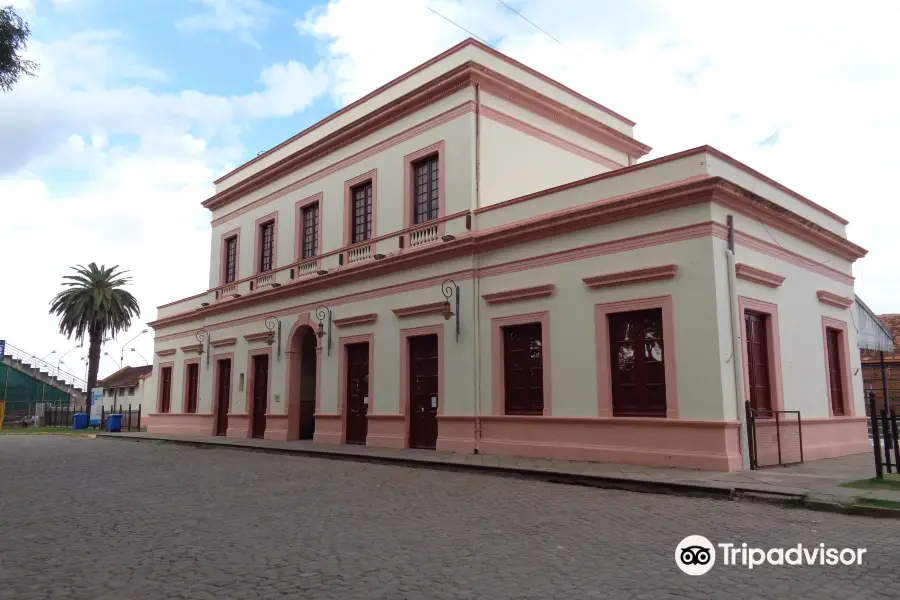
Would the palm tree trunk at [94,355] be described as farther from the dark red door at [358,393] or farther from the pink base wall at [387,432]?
the pink base wall at [387,432]

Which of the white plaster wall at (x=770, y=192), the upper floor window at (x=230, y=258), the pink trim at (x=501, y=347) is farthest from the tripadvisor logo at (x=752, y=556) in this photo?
the upper floor window at (x=230, y=258)

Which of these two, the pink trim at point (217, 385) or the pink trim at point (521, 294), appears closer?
the pink trim at point (521, 294)

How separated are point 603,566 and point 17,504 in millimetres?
7367

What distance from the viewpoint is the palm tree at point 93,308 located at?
3784 centimetres

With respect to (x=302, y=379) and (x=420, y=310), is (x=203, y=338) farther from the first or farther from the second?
(x=420, y=310)

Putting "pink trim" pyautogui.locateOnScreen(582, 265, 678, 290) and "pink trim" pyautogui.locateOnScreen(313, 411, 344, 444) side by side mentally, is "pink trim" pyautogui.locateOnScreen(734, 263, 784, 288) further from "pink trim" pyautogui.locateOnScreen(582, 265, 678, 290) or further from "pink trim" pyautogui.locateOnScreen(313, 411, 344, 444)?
"pink trim" pyautogui.locateOnScreen(313, 411, 344, 444)

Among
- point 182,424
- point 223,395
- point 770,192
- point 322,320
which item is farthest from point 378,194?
point 182,424

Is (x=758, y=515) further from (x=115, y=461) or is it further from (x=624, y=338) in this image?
(x=115, y=461)

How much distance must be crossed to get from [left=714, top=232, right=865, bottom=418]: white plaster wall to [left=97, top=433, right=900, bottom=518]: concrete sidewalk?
1.28 meters

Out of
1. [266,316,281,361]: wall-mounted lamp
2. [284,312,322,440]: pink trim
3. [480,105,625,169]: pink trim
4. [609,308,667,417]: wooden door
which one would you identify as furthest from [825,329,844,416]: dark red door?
[266,316,281,361]: wall-mounted lamp

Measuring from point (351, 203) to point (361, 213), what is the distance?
1.45 feet

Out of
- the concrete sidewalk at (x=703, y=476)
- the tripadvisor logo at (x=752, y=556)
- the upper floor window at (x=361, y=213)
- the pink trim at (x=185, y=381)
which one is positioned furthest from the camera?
the pink trim at (x=185, y=381)

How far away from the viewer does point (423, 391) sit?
15.9m

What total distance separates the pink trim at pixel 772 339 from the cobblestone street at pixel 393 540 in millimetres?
4243
